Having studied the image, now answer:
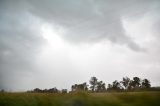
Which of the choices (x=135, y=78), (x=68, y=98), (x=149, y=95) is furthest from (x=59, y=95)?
(x=135, y=78)

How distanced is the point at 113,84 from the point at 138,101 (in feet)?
266

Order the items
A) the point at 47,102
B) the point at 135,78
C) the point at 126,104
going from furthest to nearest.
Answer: the point at 135,78, the point at 47,102, the point at 126,104

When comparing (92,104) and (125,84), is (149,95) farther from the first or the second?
(125,84)

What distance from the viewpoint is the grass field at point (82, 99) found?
21.1 meters

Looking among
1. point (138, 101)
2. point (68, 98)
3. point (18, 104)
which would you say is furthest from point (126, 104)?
point (18, 104)

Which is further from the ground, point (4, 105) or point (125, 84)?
point (125, 84)

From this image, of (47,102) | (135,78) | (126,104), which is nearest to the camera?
(126,104)

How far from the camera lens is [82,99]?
71.9 feet

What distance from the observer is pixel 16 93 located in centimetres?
2380

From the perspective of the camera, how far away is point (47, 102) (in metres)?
22.7

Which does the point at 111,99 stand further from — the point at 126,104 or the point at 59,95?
the point at 59,95

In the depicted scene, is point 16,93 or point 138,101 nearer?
point 138,101

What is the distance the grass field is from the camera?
21.1m

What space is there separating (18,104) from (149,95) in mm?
13572
